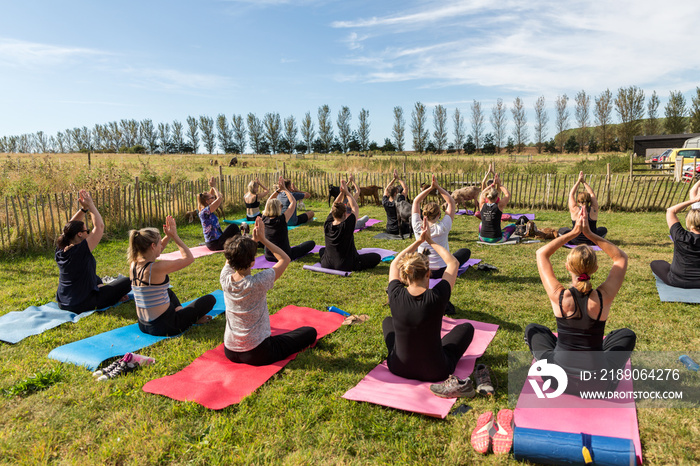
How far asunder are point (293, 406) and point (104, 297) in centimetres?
389

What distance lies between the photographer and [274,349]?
4.22m

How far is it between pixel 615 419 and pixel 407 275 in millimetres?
1919

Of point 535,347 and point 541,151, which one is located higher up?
point 541,151

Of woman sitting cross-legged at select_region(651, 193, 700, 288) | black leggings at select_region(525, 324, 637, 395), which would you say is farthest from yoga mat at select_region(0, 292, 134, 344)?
woman sitting cross-legged at select_region(651, 193, 700, 288)

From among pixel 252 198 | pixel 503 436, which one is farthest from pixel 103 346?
pixel 252 198

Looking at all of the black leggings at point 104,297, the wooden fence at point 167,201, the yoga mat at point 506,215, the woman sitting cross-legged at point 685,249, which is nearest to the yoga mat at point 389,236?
the yoga mat at point 506,215

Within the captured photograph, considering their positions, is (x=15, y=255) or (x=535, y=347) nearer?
(x=535, y=347)

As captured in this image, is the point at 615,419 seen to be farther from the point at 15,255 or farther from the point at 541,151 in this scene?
the point at 541,151

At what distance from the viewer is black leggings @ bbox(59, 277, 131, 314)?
576cm

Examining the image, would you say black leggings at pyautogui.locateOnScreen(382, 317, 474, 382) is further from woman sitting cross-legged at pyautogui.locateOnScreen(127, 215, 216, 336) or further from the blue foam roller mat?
woman sitting cross-legged at pyautogui.locateOnScreen(127, 215, 216, 336)

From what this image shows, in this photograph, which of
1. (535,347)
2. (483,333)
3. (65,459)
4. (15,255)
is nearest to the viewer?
(65,459)

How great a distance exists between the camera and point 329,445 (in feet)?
10.1

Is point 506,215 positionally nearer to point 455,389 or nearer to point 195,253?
point 195,253

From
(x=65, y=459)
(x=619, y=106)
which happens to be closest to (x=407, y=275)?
(x=65, y=459)
